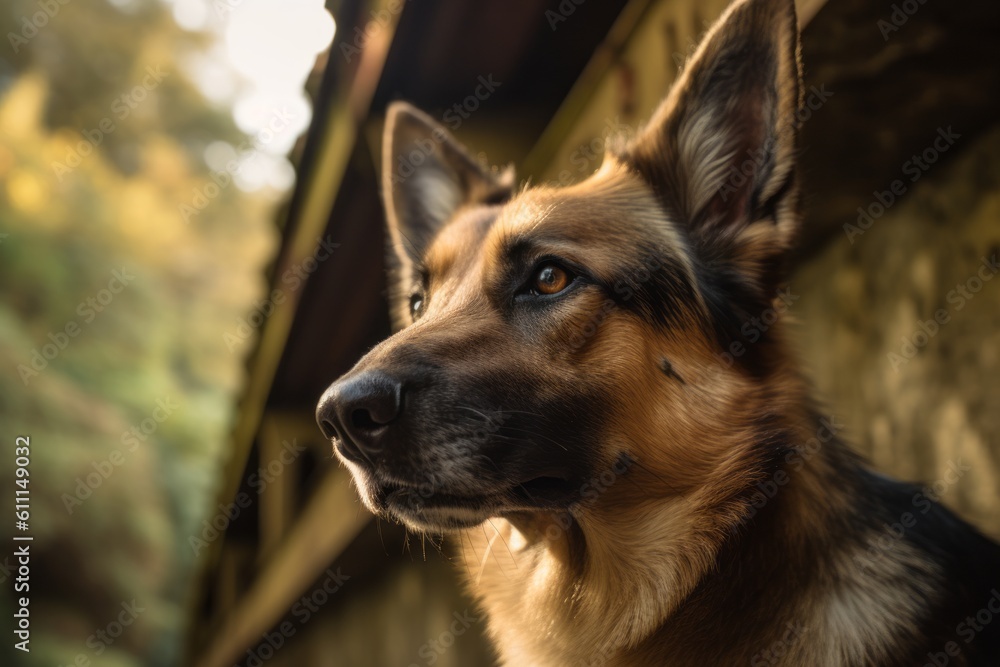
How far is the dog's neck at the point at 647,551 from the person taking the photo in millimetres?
2082

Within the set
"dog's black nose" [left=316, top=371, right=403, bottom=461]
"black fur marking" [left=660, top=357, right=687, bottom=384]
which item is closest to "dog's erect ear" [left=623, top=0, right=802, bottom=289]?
"black fur marking" [left=660, top=357, right=687, bottom=384]

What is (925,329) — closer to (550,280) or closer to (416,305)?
(550,280)

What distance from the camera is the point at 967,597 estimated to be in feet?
6.81

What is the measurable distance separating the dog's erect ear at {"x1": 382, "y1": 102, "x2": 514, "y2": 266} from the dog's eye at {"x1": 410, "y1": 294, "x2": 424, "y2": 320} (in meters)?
0.21

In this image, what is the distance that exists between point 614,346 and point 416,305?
97cm

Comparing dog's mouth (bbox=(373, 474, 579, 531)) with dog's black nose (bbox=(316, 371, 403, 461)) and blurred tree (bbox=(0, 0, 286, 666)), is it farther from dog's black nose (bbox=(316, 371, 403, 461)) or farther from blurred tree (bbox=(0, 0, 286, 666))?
blurred tree (bbox=(0, 0, 286, 666))

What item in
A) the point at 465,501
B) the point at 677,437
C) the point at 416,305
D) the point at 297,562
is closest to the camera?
the point at 465,501

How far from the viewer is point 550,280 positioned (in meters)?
2.23

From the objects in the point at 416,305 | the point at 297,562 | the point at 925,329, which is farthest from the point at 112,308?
the point at 925,329

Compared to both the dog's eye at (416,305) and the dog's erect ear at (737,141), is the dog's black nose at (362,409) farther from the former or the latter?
the dog's erect ear at (737,141)

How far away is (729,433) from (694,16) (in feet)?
4.68

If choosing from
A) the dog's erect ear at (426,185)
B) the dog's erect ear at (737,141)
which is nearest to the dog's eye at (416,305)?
the dog's erect ear at (426,185)

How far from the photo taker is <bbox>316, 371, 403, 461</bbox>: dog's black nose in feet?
6.20

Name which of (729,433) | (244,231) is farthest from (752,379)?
(244,231)
